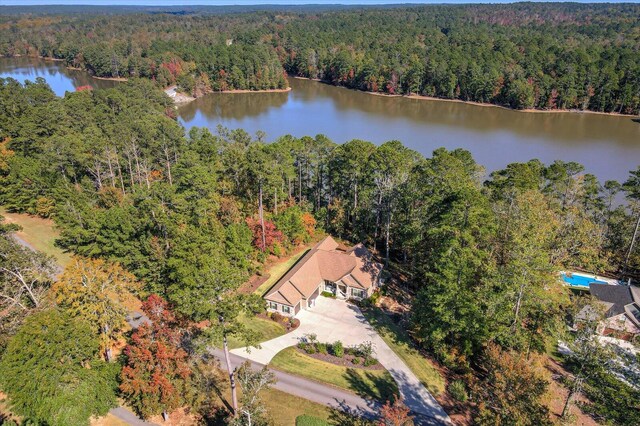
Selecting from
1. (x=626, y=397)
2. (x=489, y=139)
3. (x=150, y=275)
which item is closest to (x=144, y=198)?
(x=150, y=275)

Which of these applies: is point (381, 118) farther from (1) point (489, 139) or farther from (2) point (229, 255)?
(2) point (229, 255)

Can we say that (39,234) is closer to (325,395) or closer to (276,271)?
(276,271)

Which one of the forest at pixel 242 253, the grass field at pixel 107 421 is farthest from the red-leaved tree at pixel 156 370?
the grass field at pixel 107 421

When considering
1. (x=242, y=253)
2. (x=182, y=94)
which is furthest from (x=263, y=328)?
(x=182, y=94)

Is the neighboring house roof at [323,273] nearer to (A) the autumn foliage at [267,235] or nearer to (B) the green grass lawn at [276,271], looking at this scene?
(B) the green grass lawn at [276,271]

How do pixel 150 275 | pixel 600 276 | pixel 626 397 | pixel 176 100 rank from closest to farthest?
pixel 626 397 → pixel 150 275 → pixel 600 276 → pixel 176 100

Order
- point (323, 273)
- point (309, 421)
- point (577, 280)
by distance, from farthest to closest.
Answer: point (577, 280), point (323, 273), point (309, 421)
